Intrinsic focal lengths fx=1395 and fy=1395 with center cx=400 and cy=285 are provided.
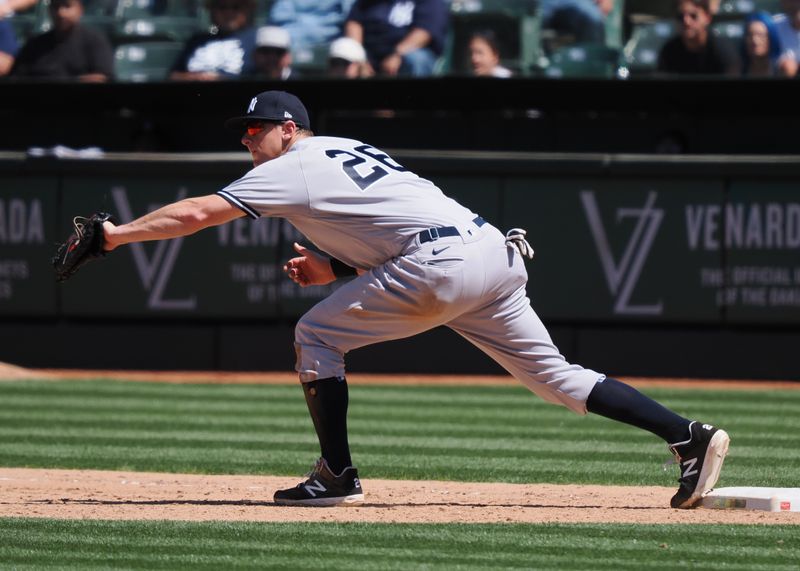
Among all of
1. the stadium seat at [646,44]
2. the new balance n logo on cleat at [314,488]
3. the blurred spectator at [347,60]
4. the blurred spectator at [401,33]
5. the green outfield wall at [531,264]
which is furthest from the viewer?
the blurred spectator at [401,33]

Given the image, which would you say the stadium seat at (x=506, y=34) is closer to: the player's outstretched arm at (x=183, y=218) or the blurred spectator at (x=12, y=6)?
the blurred spectator at (x=12, y=6)

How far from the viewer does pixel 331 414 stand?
5473mm

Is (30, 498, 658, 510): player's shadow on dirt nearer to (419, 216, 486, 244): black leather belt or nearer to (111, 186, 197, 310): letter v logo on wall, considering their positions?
(419, 216, 486, 244): black leather belt

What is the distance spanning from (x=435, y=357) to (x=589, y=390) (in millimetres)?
6638

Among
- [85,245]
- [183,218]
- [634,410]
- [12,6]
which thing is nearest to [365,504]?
[634,410]

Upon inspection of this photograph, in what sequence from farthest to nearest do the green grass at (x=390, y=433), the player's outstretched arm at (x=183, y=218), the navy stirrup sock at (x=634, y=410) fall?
the green grass at (x=390, y=433)
the navy stirrup sock at (x=634, y=410)
the player's outstretched arm at (x=183, y=218)

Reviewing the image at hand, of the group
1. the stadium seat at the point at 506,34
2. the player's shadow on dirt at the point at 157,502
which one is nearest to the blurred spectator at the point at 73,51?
the stadium seat at the point at 506,34

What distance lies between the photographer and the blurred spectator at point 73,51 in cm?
1345

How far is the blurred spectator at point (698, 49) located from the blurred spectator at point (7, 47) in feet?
21.0

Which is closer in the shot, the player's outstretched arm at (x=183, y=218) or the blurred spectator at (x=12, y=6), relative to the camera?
the player's outstretched arm at (x=183, y=218)

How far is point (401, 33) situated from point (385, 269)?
8195mm

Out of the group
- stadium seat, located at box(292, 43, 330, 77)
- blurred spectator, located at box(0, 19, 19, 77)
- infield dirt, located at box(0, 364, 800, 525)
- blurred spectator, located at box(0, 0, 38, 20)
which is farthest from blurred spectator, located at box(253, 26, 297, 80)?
infield dirt, located at box(0, 364, 800, 525)

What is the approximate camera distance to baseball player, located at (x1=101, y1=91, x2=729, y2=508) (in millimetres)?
5266

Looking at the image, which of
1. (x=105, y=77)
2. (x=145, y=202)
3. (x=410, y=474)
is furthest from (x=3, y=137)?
(x=410, y=474)
